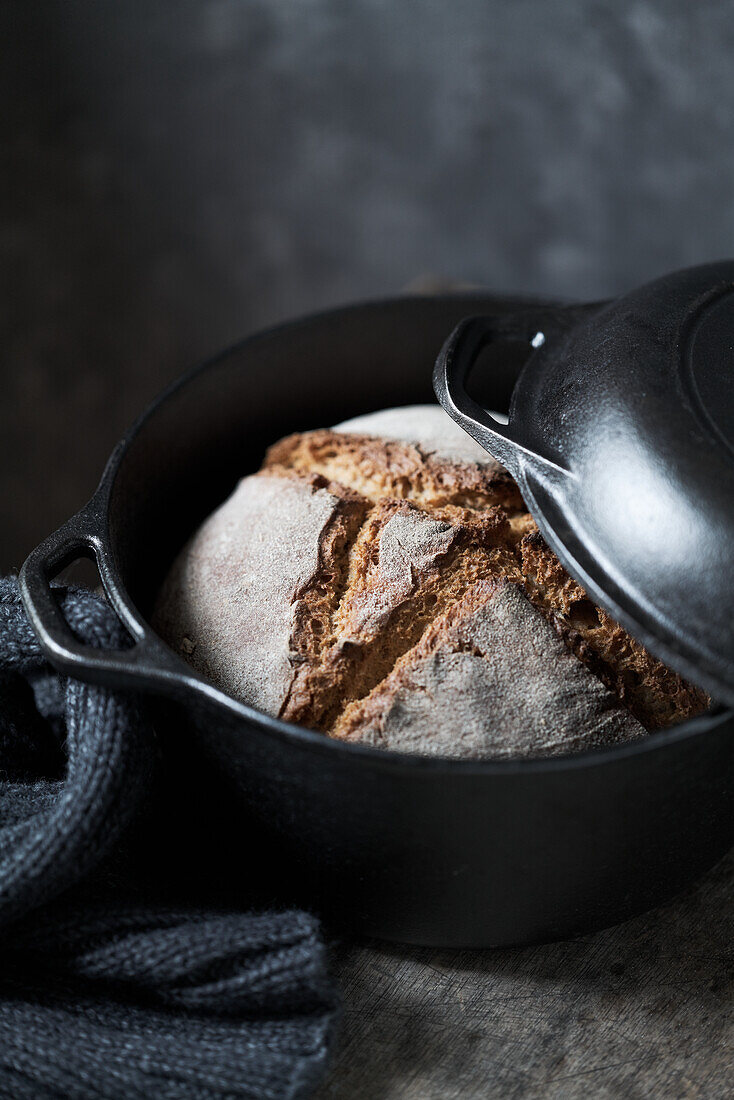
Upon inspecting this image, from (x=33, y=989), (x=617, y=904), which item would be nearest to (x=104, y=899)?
(x=33, y=989)

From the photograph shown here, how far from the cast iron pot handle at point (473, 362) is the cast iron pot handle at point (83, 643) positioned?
0.32 meters

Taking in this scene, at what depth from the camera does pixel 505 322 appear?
1079 millimetres

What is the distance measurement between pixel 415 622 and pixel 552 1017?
1.31 feet

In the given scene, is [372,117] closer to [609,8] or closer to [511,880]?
[609,8]

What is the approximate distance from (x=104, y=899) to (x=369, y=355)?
0.74 meters

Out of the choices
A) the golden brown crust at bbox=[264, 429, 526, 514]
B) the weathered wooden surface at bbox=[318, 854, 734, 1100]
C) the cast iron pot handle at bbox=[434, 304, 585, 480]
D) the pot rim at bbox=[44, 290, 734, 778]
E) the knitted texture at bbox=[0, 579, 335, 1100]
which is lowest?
the weathered wooden surface at bbox=[318, 854, 734, 1100]

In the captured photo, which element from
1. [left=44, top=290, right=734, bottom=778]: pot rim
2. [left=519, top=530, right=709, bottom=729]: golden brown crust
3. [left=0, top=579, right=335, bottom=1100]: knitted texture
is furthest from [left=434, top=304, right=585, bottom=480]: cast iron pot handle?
[left=0, top=579, right=335, bottom=1100]: knitted texture

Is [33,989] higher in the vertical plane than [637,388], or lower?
lower

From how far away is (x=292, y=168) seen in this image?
210 cm

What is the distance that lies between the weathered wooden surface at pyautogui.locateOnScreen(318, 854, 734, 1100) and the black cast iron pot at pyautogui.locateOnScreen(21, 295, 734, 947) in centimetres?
5

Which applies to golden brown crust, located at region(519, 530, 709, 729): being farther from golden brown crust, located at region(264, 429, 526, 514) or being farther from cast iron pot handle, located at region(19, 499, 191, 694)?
cast iron pot handle, located at region(19, 499, 191, 694)

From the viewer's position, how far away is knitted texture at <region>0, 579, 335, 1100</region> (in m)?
0.84

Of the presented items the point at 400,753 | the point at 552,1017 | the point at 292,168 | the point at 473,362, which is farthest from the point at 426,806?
the point at 292,168

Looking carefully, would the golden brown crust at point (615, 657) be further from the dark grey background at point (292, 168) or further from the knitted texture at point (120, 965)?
the dark grey background at point (292, 168)
